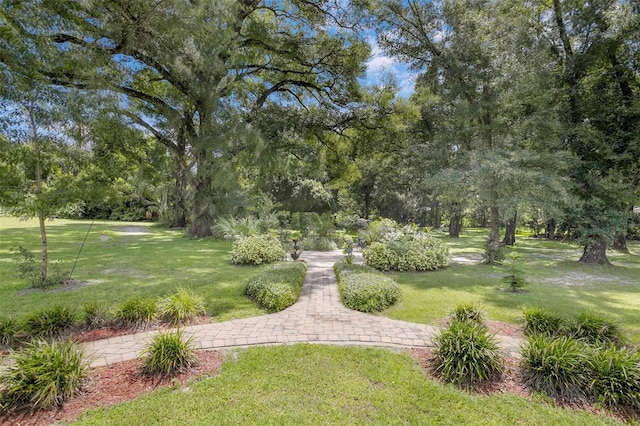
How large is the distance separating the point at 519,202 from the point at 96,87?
11.8 metres

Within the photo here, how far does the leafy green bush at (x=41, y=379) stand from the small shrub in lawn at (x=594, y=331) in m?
5.54

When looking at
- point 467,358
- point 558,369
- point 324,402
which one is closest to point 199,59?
point 324,402

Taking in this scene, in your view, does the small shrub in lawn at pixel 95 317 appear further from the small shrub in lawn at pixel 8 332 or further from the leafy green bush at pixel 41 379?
the leafy green bush at pixel 41 379

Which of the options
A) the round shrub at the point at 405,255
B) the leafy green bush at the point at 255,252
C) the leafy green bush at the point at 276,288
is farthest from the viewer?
the leafy green bush at the point at 255,252

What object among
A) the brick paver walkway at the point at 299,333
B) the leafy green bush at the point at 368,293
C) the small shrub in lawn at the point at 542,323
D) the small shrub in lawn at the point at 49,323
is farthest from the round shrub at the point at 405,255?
the small shrub in lawn at the point at 49,323

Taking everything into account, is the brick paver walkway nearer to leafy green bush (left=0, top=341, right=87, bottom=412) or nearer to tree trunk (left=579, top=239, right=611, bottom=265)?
leafy green bush (left=0, top=341, right=87, bottom=412)

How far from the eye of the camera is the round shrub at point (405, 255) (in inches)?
342

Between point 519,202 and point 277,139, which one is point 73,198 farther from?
point 519,202

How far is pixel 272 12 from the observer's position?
1352 cm

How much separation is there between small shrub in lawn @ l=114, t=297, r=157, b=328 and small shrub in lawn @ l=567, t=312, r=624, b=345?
18.5 ft

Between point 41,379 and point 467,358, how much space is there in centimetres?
410

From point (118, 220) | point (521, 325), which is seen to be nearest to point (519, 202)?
point (521, 325)

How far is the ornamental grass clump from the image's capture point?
322 cm

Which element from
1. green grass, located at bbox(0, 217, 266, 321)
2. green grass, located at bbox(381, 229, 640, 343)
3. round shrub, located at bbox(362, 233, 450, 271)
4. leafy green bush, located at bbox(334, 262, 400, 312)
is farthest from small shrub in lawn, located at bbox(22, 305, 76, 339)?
round shrub, located at bbox(362, 233, 450, 271)
